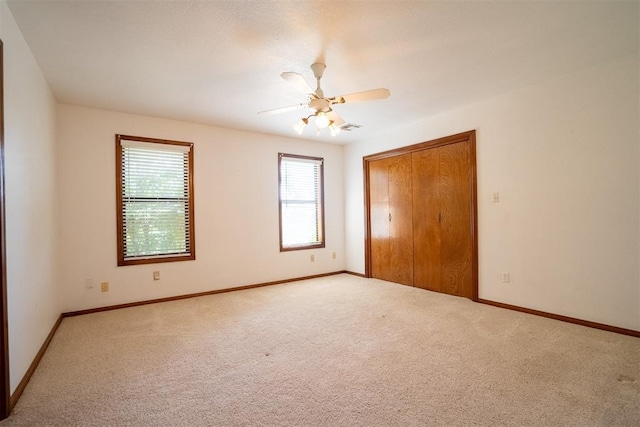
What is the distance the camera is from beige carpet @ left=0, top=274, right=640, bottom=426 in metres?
1.73

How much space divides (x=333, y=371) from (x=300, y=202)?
3.49m

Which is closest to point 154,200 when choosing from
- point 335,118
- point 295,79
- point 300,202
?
point 300,202

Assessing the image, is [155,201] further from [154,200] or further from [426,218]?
[426,218]

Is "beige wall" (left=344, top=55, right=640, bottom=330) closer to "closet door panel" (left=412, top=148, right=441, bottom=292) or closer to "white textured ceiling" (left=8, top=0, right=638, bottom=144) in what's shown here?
"white textured ceiling" (left=8, top=0, right=638, bottom=144)

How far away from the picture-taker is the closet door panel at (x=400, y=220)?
4.71 metres

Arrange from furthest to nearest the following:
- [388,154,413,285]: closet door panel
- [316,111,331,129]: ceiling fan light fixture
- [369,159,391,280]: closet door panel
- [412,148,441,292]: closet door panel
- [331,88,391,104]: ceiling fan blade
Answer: [369,159,391,280]: closet door panel < [388,154,413,285]: closet door panel < [412,148,441,292]: closet door panel < [316,111,331,129]: ceiling fan light fixture < [331,88,391,104]: ceiling fan blade

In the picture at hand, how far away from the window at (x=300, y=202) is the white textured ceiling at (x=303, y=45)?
179 cm

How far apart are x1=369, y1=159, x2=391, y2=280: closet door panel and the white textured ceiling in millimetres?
1722

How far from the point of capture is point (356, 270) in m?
5.68

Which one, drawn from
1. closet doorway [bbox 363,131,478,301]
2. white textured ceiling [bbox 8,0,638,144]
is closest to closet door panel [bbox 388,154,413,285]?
closet doorway [bbox 363,131,478,301]

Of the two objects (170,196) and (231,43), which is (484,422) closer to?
(231,43)

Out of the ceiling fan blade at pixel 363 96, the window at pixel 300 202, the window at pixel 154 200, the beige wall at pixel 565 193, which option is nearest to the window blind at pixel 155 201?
the window at pixel 154 200

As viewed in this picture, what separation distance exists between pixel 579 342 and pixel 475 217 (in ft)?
5.36

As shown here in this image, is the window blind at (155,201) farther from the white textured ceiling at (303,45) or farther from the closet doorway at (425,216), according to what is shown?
the closet doorway at (425,216)
